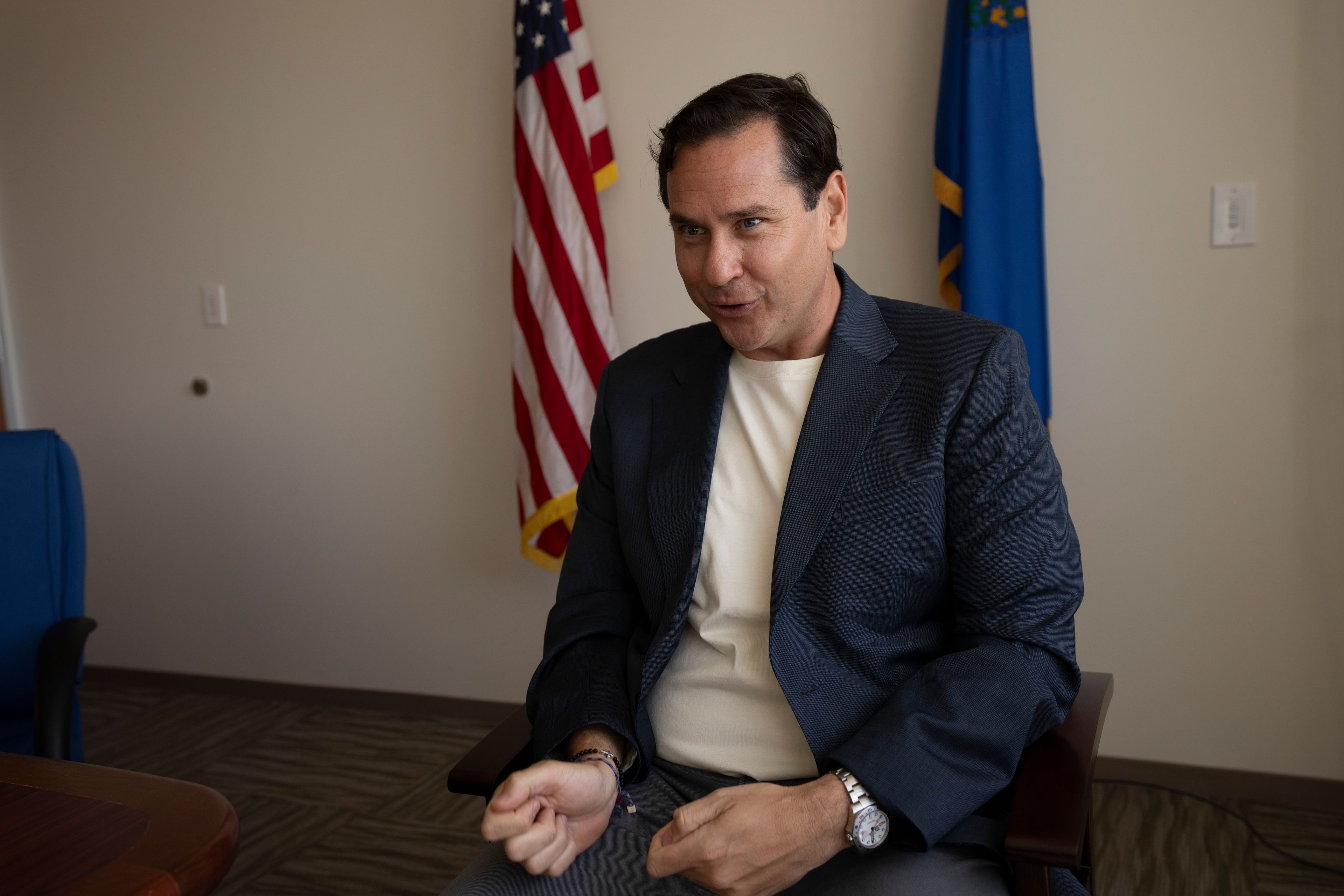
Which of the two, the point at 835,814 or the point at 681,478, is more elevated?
the point at 681,478

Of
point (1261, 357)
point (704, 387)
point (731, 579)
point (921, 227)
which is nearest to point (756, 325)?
point (704, 387)

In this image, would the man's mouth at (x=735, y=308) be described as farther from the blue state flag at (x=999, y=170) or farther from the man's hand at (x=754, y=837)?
the blue state flag at (x=999, y=170)

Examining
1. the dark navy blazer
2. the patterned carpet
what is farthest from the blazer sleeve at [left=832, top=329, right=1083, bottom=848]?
the patterned carpet

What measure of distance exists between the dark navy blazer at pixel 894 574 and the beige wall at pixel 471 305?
4.02ft

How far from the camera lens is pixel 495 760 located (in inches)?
48.8

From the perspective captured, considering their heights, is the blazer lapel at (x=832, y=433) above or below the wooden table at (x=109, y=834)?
above

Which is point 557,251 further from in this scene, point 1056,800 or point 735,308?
point 1056,800

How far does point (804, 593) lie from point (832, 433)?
8.4 inches

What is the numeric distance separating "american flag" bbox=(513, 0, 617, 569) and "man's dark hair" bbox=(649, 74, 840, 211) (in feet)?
4.61

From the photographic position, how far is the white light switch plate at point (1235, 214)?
2244 mm

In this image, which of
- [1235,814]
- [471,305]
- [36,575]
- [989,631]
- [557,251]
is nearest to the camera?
[989,631]

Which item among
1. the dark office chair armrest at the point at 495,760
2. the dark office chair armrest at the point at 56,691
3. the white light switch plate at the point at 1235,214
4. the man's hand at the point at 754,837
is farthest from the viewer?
the white light switch plate at the point at 1235,214

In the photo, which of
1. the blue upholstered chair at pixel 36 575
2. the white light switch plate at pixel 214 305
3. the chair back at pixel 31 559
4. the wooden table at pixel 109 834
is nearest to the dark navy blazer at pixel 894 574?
the wooden table at pixel 109 834

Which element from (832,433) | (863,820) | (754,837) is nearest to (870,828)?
(863,820)
